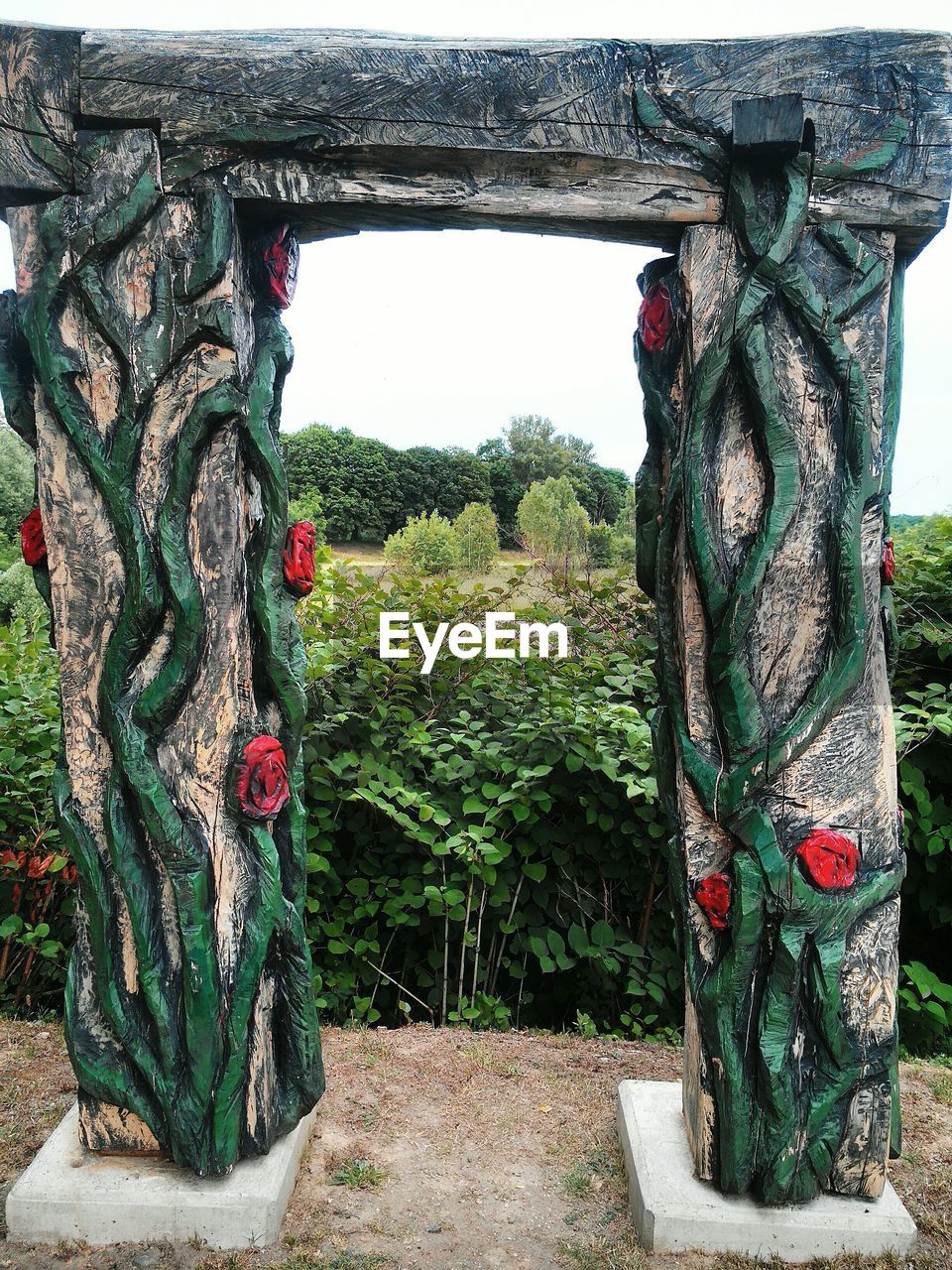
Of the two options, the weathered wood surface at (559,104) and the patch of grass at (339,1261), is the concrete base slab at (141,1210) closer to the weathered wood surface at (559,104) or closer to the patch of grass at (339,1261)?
the patch of grass at (339,1261)

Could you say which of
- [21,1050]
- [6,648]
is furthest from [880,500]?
[6,648]

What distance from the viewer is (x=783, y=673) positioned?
215 cm

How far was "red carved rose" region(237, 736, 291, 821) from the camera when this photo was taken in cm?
217

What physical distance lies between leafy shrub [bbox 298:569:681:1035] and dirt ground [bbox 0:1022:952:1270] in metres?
0.33

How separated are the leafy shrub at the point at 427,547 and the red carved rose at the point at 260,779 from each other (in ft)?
12.5

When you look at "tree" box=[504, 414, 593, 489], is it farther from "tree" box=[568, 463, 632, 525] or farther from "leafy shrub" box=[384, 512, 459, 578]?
"leafy shrub" box=[384, 512, 459, 578]

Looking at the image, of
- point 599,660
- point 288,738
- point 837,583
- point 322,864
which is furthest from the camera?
point 599,660

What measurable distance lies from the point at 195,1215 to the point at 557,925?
1876 millimetres

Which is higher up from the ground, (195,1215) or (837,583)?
(837,583)

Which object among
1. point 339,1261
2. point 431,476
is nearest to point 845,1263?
point 339,1261

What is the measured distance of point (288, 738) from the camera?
2.33 metres

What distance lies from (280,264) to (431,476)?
6.81 metres

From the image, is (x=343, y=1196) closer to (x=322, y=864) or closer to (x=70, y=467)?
(x=322, y=864)

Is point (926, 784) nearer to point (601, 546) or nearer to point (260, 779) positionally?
point (260, 779)
